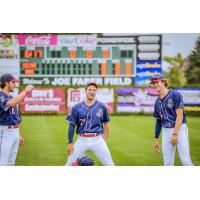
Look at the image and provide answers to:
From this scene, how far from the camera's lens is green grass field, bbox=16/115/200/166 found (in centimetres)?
695

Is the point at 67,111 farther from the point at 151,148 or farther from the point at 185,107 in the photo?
the point at 185,107

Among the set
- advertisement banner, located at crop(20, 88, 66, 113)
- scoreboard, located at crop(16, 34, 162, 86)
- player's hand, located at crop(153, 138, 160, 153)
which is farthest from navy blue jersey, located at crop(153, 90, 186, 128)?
advertisement banner, located at crop(20, 88, 66, 113)

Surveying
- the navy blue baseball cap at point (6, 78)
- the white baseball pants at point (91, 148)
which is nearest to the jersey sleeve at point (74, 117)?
the white baseball pants at point (91, 148)

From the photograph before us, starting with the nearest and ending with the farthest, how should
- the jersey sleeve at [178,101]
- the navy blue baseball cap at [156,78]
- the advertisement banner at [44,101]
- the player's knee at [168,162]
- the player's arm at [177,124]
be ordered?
the player's arm at [177,124]
the jersey sleeve at [178,101]
the player's knee at [168,162]
the navy blue baseball cap at [156,78]
the advertisement banner at [44,101]

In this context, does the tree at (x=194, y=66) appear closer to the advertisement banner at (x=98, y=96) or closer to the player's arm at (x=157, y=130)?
the player's arm at (x=157, y=130)

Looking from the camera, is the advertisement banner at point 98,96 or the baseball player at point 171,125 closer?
the baseball player at point 171,125

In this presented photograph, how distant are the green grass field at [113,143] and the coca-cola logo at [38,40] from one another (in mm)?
1283

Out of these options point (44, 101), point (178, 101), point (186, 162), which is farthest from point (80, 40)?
point (186, 162)

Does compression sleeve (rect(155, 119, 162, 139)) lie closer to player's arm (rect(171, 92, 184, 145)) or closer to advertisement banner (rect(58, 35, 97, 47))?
player's arm (rect(171, 92, 184, 145))

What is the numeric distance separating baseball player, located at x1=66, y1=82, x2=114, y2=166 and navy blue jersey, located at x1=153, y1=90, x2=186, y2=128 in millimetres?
901

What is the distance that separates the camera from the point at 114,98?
23.8 ft

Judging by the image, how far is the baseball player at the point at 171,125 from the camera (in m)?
6.44

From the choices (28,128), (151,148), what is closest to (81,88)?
(28,128)

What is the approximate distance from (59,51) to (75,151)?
1909 mm
